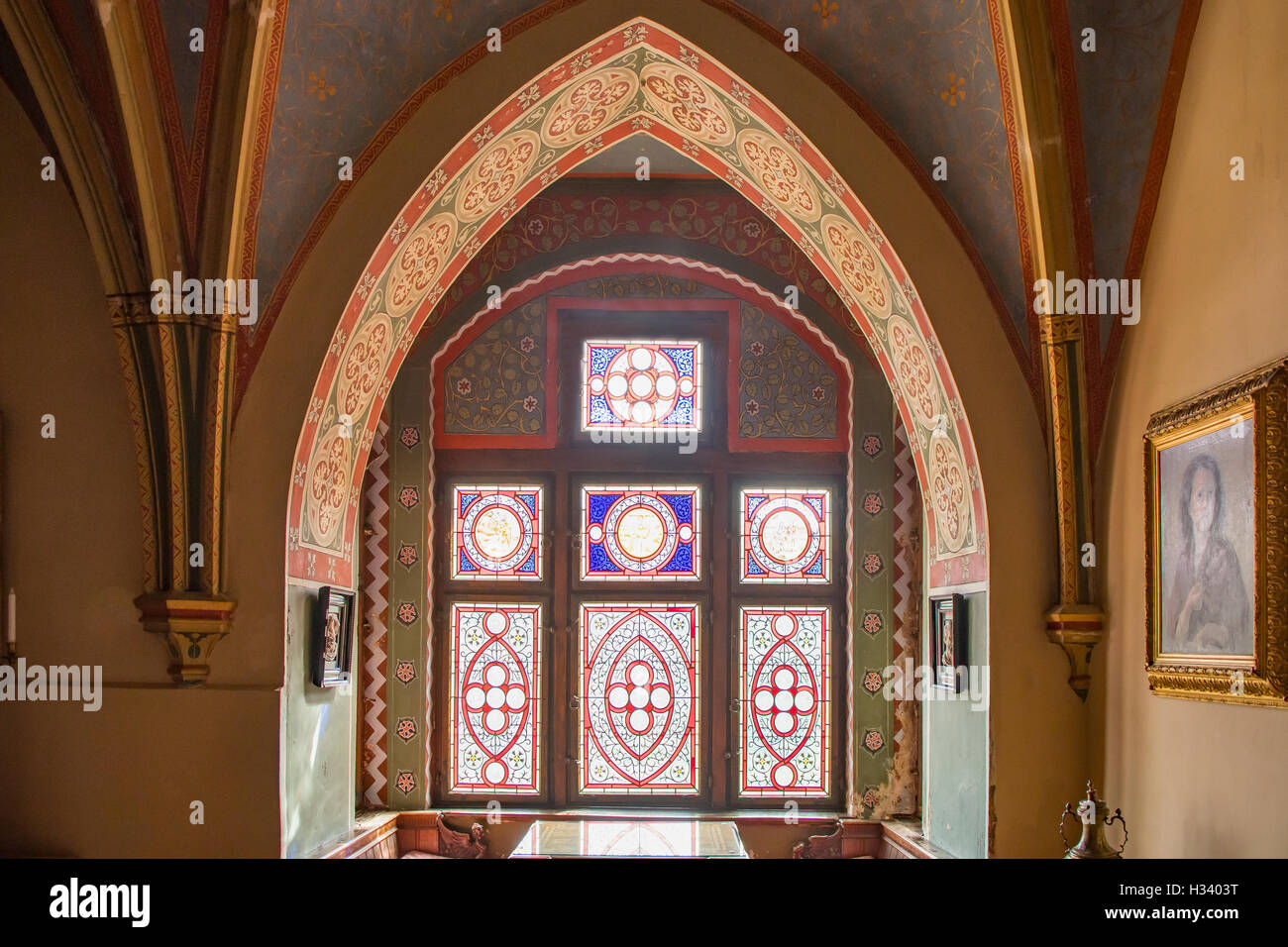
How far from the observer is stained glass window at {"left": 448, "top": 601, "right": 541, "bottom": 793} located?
776cm

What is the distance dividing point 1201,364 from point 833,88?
215 cm

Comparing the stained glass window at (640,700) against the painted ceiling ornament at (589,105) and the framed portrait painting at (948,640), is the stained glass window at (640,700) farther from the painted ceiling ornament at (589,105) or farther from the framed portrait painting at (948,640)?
the painted ceiling ornament at (589,105)

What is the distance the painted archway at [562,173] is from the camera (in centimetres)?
552

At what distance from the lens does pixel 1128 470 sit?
4.84 metres

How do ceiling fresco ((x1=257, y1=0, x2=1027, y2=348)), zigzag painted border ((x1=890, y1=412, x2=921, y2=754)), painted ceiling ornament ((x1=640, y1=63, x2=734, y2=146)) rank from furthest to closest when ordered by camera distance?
1. zigzag painted border ((x1=890, y1=412, x2=921, y2=754))
2. painted ceiling ornament ((x1=640, y1=63, x2=734, y2=146))
3. ceiling fresco ((x1=257, y1=0, x2=1027, y2=348))

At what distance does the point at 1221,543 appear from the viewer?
3816 mm

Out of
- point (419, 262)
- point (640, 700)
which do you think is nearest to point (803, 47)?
point (419, 262)

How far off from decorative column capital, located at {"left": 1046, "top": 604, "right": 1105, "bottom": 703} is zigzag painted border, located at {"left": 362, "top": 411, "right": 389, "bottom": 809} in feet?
13.8

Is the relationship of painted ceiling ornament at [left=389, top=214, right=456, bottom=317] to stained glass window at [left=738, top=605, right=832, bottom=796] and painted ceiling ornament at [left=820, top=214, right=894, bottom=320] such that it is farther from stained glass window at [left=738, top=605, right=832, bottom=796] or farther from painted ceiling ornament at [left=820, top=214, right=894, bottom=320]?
stained glass window at [left=738, top=605, right=832, bottom=796]

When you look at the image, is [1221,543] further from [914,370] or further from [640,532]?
[640,532]

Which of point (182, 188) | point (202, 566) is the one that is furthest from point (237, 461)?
point (182, 188)

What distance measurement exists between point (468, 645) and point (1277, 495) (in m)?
5.37

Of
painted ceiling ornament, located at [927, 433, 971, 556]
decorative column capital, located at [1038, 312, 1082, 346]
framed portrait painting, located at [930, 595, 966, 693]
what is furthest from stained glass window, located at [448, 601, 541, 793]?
decorative column capital, located at [1038, 312, 1082, 346]

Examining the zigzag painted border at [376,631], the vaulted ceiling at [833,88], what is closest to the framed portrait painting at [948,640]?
the vaulted ceiling at [833,88]
